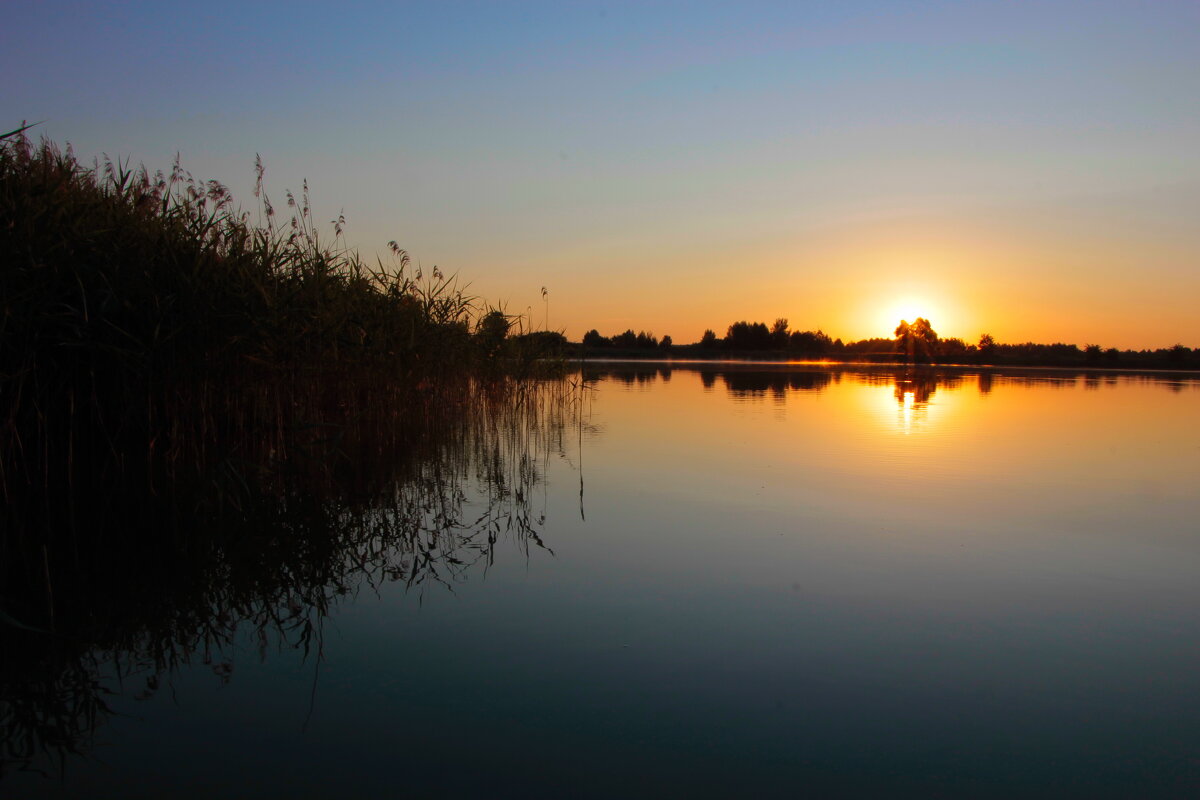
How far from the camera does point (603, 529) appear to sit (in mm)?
4652

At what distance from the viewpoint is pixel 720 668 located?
275 cm

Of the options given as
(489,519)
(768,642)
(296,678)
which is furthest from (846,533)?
(296,678)

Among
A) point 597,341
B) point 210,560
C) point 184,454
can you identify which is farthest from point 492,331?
point 597,341

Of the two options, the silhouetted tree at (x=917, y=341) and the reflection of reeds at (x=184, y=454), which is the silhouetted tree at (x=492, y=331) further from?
the silhouetted tree at (x=917, y=341)

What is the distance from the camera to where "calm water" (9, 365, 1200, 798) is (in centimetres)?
212

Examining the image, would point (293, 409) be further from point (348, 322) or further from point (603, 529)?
point (603, 529)

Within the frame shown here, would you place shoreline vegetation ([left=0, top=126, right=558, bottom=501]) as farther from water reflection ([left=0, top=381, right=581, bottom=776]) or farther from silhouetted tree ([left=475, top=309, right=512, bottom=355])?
silhouetted tree ([left=475, top=309, right=512, bottom=355])

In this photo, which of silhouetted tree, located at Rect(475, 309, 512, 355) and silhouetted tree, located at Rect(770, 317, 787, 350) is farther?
silhouetted tree, located at Rect(770, 317, 787, 350)

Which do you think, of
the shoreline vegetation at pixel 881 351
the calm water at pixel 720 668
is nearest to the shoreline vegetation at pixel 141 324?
the calm water at pixel 720 668

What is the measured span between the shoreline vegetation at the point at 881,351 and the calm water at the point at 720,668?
111 ft

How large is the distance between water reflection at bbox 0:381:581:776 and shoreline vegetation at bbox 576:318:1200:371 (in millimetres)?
32709

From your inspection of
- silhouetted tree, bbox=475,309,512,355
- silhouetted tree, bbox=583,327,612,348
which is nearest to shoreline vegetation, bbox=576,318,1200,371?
silhouetted tree, bbox=583,327,612,348

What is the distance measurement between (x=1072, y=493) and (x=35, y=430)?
739 centimetres

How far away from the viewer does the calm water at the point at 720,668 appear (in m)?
2.12
